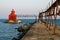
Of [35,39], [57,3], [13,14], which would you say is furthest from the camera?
[13,14]

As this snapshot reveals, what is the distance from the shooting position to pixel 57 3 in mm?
18312

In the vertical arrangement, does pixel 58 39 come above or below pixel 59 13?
below

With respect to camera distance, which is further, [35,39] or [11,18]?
[11,18]

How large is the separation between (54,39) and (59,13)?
2.78 m

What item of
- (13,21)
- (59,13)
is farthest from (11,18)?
(59,13)

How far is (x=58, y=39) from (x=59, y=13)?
2.65 m

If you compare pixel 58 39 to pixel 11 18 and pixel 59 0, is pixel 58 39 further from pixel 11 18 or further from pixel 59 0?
pixel 11 18

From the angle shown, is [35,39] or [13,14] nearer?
[35,39]

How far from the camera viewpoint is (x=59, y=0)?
18.1 metres

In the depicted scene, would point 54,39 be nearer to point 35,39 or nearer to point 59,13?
point 35,39

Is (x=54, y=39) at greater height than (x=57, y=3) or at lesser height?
lesser

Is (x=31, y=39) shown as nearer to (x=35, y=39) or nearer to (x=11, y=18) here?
(x=35, y=39)

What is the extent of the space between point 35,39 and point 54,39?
1.59 meters

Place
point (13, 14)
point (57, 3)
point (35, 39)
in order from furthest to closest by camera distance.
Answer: point (13, 14) → point (57, 3) → point (35, 39)
